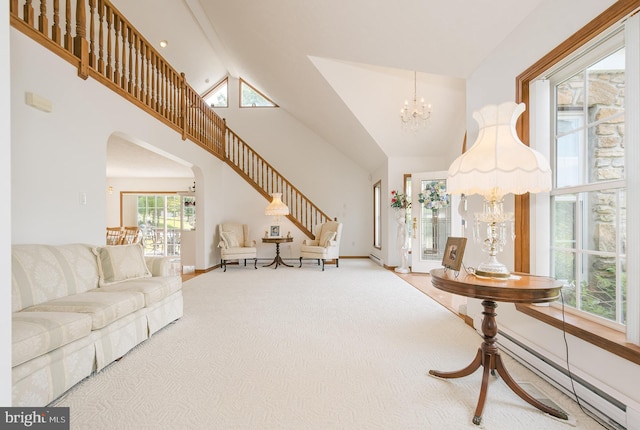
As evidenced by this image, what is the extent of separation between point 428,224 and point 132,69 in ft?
19.2

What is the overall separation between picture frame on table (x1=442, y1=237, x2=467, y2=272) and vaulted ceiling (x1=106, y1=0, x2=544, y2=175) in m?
1.74

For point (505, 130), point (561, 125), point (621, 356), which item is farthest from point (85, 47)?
point (621, 356)

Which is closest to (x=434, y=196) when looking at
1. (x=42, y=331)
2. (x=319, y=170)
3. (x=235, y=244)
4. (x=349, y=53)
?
(x=349, y=53)

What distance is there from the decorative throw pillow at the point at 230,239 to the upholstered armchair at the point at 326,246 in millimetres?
1475

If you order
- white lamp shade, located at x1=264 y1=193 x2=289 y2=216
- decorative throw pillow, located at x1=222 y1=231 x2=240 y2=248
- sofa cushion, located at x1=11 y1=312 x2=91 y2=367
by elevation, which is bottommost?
sofa cushion, located at x1=11 y1=312 x2=91 y2=367

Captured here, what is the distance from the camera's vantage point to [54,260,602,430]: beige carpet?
1.68 m

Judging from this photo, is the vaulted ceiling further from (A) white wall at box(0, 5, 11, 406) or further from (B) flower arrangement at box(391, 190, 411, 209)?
(A) white wall at box(0, 5, 11, 406)

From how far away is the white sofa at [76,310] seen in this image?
5.59 feet

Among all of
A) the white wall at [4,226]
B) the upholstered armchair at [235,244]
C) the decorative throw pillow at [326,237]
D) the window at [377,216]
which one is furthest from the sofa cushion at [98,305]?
the window at [377,216]

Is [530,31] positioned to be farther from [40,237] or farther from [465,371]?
[40,237]

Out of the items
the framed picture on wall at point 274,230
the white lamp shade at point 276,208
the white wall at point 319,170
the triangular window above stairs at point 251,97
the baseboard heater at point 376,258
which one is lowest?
the baseboard heater at point 376,258

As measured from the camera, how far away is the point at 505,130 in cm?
185

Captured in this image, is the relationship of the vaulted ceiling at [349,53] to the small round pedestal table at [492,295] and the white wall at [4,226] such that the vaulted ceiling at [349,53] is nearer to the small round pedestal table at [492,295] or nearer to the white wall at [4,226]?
the small round pedestal table at [492,295]

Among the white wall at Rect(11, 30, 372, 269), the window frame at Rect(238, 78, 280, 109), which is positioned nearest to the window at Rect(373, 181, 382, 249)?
the window frame at Rect(238, 78, 280, 109)
